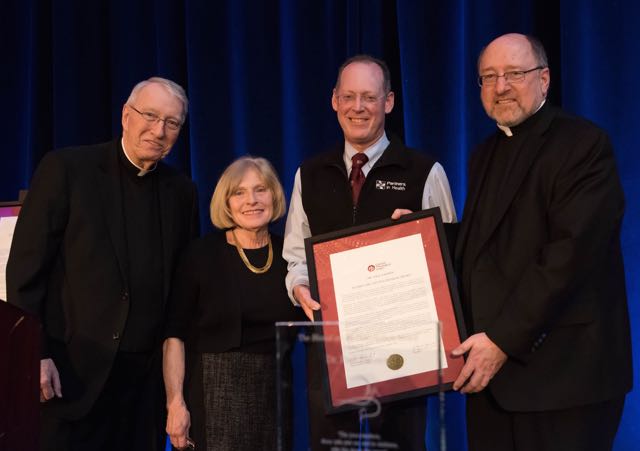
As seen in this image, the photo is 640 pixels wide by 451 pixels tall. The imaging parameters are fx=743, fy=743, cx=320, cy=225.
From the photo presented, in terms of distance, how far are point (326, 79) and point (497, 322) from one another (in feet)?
6.44

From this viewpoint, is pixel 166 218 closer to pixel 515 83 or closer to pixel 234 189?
pixel 234 189

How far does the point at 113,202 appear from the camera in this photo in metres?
2.73

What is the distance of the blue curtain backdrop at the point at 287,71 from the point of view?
10.3 ft

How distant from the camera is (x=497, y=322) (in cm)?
209

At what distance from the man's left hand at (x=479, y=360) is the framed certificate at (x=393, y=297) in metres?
0.05

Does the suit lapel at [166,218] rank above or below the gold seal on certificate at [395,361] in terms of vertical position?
above

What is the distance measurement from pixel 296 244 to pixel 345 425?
1.28 meters

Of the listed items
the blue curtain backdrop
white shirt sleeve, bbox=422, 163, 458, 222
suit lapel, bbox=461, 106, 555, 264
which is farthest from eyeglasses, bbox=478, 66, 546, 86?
the blue curtain backdrop

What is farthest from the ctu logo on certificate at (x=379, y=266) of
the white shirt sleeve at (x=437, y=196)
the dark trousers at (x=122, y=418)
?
the dark trousers at (x=122, y=418)

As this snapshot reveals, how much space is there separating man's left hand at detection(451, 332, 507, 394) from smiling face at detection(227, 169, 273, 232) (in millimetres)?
993

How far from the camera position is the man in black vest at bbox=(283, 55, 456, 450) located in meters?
2.69

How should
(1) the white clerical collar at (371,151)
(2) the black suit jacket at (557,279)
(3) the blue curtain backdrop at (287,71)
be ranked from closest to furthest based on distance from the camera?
(2) the black suit jacket at (557,279)
(1) the white clerical collar at (371,151)
(3) the blue curtain backdrop at (287,71)

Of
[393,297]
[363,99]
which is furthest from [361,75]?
[393,297]

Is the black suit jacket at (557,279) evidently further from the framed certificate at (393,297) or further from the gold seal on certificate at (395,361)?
the gold seal on certificate at (395,361)
